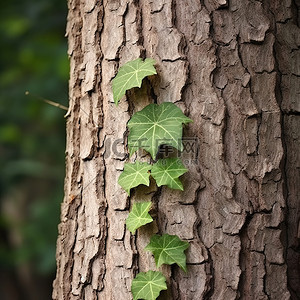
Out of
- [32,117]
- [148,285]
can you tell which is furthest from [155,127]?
[32,117]

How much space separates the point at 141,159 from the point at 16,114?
3.72 meters

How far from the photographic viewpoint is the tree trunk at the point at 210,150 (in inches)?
55.3

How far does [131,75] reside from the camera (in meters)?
1.44

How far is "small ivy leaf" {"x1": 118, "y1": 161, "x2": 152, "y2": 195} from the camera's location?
1.42 m

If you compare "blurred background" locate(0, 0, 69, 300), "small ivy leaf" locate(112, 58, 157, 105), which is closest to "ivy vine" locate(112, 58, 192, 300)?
"small ivy leaf" locate(112, 58, 157, 105)

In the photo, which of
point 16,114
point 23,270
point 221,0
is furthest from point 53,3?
point 23,270

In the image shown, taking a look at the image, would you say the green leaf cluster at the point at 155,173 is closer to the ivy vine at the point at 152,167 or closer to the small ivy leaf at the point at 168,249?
the ivy vine at the point at 152,167

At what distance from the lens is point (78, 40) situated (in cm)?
168

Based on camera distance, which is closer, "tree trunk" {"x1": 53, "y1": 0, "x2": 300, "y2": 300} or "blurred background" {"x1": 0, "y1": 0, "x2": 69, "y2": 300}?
"tree trunk" {"x1": 53, "y1": 0, "x2": 300, "y2": 300}

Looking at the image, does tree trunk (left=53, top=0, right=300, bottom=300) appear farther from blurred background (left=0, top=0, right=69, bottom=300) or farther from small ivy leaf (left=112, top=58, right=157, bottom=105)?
blurred background (left=0, top=0, right=69, bottom=300)

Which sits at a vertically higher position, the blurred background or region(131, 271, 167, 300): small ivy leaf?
the blurred background

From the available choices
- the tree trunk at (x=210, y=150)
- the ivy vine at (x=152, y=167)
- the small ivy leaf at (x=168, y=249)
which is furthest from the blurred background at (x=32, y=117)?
the small ivy leaf at (x=168, y=249)

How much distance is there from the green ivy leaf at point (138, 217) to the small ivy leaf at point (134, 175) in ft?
0.21

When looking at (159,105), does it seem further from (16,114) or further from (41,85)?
(16,114)
